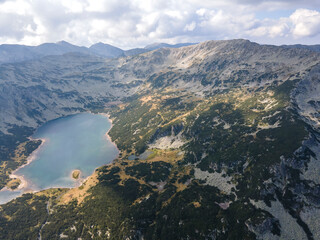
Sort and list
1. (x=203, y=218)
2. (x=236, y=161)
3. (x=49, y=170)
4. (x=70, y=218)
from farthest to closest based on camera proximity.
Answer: (x=49, y=170)
(x=236, y=161)
(x=70, y=218)
(x=203, y=218)

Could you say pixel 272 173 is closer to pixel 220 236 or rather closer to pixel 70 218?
pixel 220 236

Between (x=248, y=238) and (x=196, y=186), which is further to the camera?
(x=196, y=186)

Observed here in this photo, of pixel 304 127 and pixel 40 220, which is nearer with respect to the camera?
pixel 40 220

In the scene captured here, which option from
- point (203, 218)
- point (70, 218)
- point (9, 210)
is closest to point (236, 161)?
point (203, 218)

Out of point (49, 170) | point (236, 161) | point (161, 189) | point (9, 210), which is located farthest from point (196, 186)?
point (49, 170)

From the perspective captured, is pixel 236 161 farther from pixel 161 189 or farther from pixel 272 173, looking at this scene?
pixel 161 189

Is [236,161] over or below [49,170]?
over

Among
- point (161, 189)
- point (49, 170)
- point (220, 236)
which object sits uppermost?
point (220, 236)

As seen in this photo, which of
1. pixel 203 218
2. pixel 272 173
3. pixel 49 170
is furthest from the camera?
pixel 49 170

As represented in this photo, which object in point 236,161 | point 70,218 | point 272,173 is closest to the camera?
point 272,173
